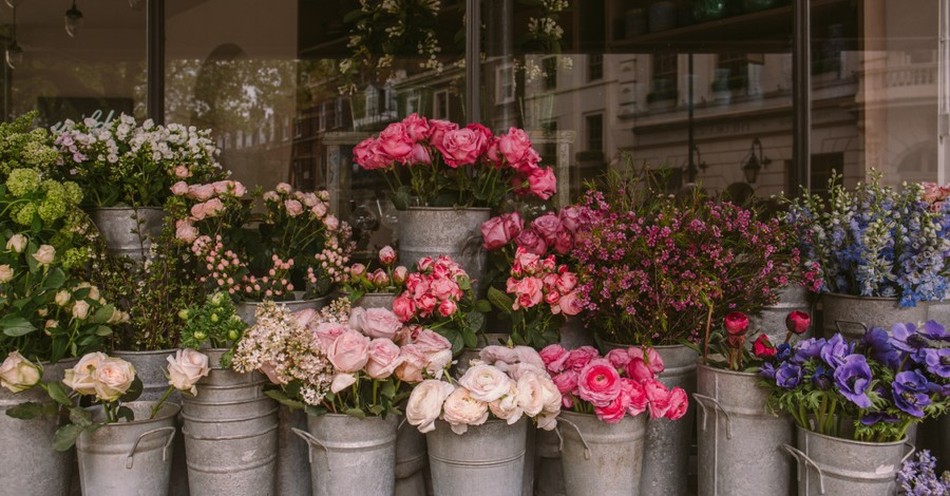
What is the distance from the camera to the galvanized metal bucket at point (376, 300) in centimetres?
179

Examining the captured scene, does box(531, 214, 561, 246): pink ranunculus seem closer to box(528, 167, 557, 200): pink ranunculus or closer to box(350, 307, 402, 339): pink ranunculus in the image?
box(528, 167, 557, 200): pink ranunculus

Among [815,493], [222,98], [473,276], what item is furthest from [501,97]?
[222,98]

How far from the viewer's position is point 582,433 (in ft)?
5.15

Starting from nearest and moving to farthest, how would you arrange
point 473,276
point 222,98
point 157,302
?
point 157,302
point 473,276
point 222,98

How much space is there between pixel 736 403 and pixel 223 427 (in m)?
1.04

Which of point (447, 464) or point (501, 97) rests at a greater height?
point (501, 97)

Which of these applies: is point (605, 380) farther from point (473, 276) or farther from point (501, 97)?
point (501, 97)

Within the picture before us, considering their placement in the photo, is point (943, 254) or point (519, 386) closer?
point (519, 386)

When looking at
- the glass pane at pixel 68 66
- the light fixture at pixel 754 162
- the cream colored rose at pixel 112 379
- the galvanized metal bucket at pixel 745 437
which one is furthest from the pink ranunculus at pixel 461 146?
the glass pane at pixel 68 66

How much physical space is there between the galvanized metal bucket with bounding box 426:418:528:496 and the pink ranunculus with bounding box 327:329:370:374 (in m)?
0.21

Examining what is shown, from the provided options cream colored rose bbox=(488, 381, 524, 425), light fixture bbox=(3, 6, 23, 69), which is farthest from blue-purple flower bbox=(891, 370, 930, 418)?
light fixture bbox=(3, 6, 23, 69)

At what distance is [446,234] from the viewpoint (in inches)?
72.2

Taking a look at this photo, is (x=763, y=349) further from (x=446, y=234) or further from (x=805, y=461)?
(x=446, y=234)

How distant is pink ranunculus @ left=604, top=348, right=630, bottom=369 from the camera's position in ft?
5.26
